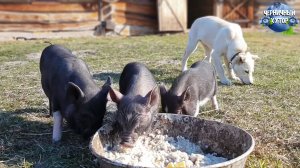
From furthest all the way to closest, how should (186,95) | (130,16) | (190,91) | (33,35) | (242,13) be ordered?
(242,13)
(130,16)
(33,35)
(190,91)
(186,95)

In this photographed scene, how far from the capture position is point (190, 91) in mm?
5441

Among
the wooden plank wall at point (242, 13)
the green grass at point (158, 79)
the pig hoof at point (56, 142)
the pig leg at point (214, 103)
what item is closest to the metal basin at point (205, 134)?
the green grass at point (158, 79)

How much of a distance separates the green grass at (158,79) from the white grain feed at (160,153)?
0.38 metres

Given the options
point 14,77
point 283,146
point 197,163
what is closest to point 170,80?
point 14,77

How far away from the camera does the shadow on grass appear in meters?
4.55

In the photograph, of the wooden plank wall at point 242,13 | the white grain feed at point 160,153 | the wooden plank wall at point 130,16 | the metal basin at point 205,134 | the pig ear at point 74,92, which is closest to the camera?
the white grain feed at point 160,153

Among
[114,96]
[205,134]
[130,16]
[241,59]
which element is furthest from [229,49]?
[130,16]

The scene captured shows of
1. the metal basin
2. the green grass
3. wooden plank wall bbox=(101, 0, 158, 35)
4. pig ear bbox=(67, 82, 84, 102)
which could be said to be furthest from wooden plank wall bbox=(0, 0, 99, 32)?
the metal basin

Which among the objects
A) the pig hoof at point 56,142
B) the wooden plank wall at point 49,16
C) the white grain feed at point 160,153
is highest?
the white grain feed at point 160,153

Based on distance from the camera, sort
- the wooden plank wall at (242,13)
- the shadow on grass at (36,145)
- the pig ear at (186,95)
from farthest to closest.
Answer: the wooden plank wall at (242,13), the pig ear at (186,95), the shadow on grass at (36,145)

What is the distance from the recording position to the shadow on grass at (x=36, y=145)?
4.55 m

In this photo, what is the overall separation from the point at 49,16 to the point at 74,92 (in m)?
12.3

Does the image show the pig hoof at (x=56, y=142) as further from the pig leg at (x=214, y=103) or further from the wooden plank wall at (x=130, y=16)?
the wooden plank wall at (x=130, y=16)

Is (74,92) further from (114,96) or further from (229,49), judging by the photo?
(229,49)
